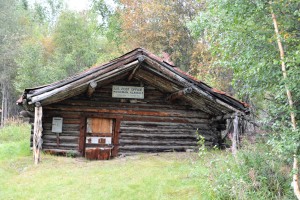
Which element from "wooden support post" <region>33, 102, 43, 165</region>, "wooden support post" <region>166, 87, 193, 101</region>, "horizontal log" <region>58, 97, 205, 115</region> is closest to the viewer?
"wooden support post" <region>33, 102, 43, 165</region>

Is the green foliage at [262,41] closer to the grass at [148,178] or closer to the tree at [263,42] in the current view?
the tree at [263,42]

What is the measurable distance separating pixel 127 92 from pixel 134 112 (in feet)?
2.68

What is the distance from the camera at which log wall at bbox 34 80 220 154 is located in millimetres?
11648

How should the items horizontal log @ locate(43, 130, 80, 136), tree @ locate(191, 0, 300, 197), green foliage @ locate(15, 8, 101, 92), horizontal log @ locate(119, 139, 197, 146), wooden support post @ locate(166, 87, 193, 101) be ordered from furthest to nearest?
green foliage @ locate(15, 8, 101, 92) → horizontal log @ locate(119, 139, 197, 146) → horizontal log @ locate(43, 130, 80, 136) → wooden support post @ locate(166, 87, 193, 101) → tree @ locate(191, 0, 300, 197)

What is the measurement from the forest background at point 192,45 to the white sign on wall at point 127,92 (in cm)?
308

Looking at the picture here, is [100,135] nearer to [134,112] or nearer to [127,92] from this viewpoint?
[134,112]

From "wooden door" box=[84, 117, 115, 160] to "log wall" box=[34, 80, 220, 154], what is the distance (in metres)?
0.34

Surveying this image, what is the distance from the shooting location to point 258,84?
6.87 m

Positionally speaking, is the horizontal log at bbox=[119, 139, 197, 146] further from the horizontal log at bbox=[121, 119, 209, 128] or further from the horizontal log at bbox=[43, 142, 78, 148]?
the horizontal log at bbox=[43, 142, 78, 148]

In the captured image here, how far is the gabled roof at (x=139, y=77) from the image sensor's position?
988 centimetres

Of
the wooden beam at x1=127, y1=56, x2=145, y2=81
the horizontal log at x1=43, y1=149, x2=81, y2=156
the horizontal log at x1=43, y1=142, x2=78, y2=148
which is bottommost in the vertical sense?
the horizontal log at x1=43, y1=149, x2=81, y2=156

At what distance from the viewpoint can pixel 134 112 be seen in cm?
1220

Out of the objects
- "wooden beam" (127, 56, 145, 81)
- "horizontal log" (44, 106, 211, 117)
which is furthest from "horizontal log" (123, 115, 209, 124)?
"wooden beam" (127, 56, 145, 81)

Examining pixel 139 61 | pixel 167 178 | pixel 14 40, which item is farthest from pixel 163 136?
pixel 14 40
